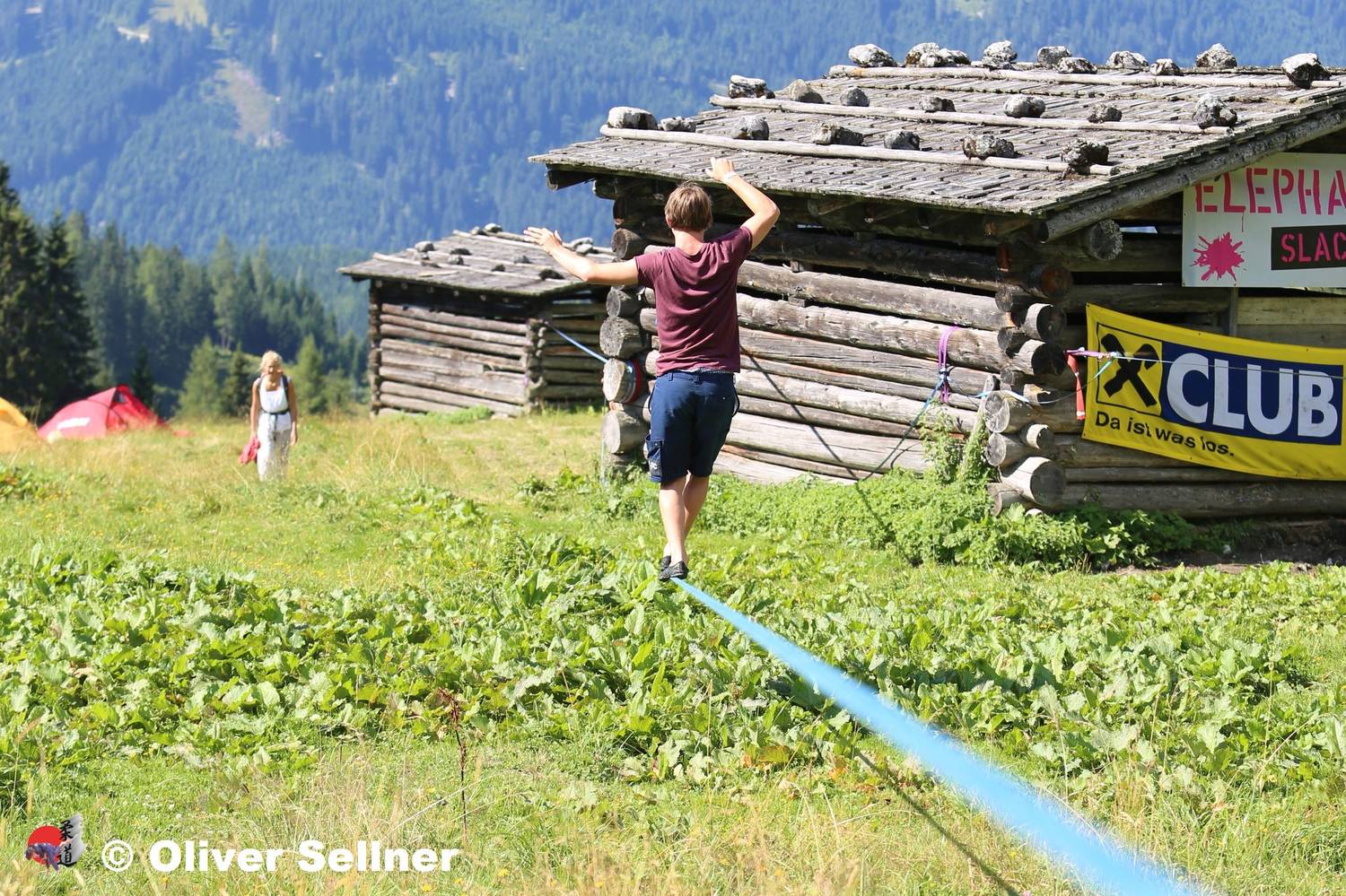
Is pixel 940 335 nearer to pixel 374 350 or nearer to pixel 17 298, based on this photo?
pixel 374 350

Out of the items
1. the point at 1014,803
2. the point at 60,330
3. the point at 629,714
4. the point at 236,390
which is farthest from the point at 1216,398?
the point at 236,390

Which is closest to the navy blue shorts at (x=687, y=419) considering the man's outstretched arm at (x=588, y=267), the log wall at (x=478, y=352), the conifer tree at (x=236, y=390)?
the man's outstretched arm at (x=588, y=267)

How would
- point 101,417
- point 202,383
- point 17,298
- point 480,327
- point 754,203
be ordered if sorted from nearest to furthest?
point 754,203, point 101,417, point 480,327, point 17,298, point 202,383

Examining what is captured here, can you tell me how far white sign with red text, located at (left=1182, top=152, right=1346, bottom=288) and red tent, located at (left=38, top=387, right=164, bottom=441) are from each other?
1974 centimetres

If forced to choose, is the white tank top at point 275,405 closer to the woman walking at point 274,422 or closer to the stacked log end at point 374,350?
the woman walking at point 274,422

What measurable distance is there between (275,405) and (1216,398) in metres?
9.04

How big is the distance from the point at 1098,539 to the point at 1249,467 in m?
1.89

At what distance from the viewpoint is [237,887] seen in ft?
17.3

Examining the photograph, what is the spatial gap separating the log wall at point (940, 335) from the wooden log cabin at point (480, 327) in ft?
40.7

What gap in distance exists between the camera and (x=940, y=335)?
12836 mm

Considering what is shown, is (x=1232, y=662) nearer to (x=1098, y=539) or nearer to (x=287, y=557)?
(x=1098, y=539)

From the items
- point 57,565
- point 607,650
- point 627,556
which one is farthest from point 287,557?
point 607,650

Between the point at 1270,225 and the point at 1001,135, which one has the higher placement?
the point at 1001,135

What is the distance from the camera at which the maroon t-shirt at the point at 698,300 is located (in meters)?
7.22
